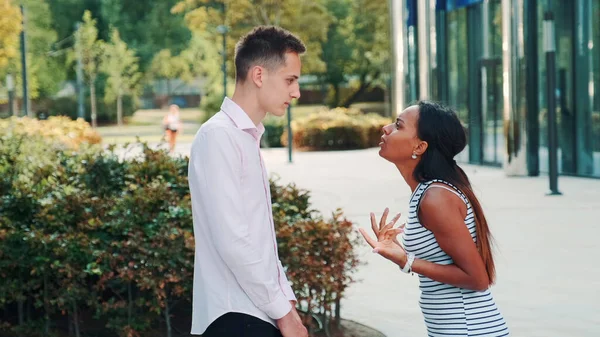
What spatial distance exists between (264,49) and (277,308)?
80cm

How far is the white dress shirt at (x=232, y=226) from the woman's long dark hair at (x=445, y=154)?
0.55 meters

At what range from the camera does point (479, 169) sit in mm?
25391

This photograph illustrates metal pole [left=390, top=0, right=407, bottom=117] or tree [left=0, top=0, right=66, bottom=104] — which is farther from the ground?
tree [left=0, top=0, right=66, bottom=104]

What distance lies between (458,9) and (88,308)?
74.7 feet

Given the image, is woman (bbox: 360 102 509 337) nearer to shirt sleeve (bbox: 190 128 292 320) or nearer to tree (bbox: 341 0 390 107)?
shirt sleeve (bbox: 190 128 292 320)

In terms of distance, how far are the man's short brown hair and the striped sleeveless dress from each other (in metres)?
A: 0.62

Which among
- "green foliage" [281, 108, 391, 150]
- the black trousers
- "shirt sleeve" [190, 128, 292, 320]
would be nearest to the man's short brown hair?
"shirt sleeve" [190, 128, 292, 320]

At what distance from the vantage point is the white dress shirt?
9.97ft

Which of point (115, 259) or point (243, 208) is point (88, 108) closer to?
point (115, 259)

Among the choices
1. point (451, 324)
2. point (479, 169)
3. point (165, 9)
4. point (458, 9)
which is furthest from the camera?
point (165, 9)

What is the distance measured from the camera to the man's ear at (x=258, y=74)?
325 cm

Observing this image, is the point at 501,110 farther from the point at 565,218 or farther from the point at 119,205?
the point at 119,205

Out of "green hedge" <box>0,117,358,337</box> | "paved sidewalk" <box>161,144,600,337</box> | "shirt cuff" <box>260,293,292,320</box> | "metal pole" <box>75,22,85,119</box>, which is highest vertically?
"metal pole" <box>75,22,85,119</box>

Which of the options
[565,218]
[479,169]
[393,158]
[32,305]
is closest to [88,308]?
[32,305]
